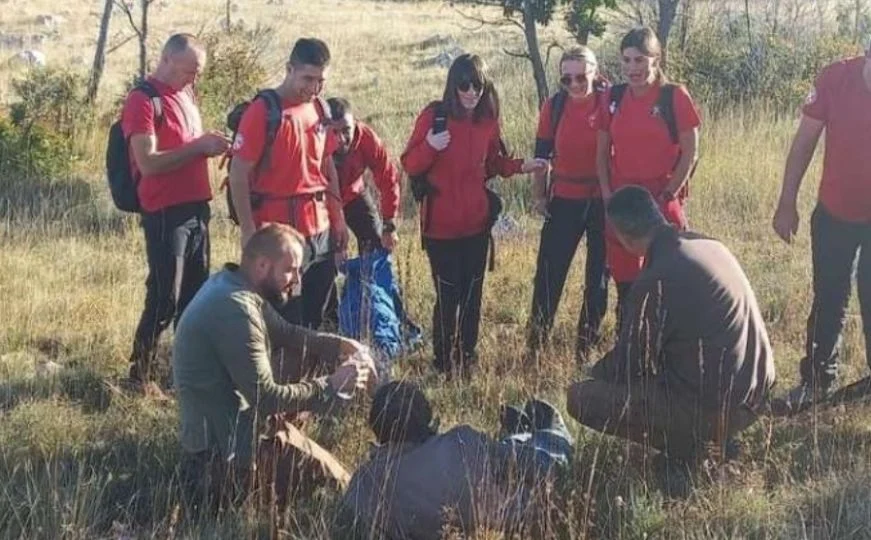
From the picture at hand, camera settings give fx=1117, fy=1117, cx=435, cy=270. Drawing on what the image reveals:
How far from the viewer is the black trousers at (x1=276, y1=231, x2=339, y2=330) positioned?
19.5 ft

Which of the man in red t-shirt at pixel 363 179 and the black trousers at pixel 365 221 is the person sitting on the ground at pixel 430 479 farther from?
the black trousers at pixel 365 221

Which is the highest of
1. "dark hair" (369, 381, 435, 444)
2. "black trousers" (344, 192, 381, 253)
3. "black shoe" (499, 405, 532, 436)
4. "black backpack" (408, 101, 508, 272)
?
"black backpack" (408, 101, 508, 272)

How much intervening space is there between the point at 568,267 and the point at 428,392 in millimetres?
1286

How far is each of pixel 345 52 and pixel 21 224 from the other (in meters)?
16.8

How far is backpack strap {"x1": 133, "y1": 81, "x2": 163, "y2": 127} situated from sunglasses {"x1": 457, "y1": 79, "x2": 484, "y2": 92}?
1.58m

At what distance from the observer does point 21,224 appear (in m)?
9.91

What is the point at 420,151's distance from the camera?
6.10m

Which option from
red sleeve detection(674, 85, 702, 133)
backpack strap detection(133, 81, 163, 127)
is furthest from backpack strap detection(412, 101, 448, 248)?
backpack strap detection(133, 81, 163, 127)

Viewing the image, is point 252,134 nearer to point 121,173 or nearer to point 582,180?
point 121,173

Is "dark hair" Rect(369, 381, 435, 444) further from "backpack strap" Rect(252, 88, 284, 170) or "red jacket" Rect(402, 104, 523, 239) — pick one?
"red jacket" Rect(402, 104, 523, 239)

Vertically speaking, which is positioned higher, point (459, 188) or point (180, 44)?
point (180, 44)

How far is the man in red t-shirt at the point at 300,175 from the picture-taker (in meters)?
5.56

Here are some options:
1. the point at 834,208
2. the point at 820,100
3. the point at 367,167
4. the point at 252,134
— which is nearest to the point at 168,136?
the point at 252,134

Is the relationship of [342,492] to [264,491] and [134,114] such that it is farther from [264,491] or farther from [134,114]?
[134,114]
